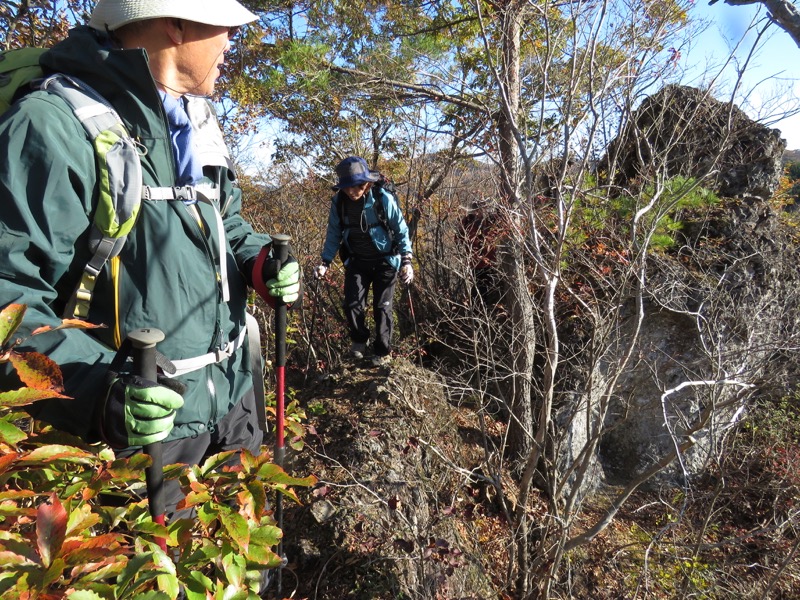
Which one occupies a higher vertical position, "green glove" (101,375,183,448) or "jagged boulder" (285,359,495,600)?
"green glove" (101,375,183,448)

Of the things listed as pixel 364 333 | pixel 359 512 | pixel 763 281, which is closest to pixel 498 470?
pixel 359 512

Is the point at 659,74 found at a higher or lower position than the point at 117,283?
higher

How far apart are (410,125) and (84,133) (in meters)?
5.38

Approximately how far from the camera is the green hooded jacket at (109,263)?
3.55ft

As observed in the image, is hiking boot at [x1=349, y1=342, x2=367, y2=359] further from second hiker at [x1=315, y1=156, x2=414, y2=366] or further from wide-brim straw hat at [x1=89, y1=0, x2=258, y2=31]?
wide-brim straw hat at [x1=89, y1=0, x2=258, y2=31]

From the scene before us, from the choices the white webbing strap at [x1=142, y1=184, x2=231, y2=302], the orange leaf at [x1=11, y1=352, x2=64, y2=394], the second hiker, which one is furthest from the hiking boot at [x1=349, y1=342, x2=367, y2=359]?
the orange leaf at [x1=11, y1=352, x2=64, y2=394]

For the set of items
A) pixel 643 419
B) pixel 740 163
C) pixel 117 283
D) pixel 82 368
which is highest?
pixel 740 163

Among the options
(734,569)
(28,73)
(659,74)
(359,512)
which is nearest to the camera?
(28,73)

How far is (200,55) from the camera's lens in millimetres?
1484

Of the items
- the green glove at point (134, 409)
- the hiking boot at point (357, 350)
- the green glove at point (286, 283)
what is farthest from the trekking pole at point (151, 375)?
the hiking boot at point (357, 350)

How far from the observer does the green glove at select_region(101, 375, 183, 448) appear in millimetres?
1085

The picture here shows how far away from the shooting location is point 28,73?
4.18 ft

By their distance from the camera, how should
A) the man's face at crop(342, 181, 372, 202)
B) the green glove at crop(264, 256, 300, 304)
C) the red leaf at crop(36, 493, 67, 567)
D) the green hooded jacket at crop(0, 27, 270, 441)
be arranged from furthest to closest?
1. the man's face at crop(342, 181, 372, 202)
2. the green glove at crop(264, 256, 300, 304)
3. the green hooded jacket at crop(0, 27, 270, 441)
4. the red leaf at crop(36, 493, 67, 567)

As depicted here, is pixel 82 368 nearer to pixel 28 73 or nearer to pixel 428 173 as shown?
pixel 28 73
